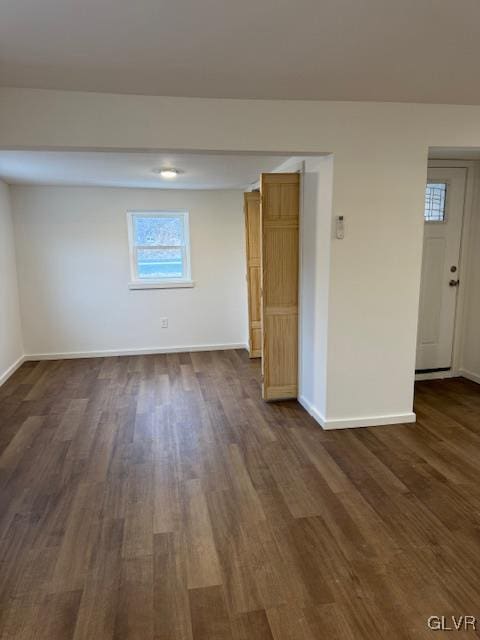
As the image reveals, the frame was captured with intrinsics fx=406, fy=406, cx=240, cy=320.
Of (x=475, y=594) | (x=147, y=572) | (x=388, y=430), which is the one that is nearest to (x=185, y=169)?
(x=388, y=430)

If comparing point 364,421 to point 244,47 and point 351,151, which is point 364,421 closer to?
point 351,151

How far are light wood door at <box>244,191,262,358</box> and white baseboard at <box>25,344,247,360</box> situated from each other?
2.07ft

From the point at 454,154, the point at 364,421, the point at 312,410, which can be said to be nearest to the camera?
the point at 364,421

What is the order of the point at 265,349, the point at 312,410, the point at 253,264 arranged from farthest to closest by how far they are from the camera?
the point at 253,264, the point at 265,349, the point at 312,410

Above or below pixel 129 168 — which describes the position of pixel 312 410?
below

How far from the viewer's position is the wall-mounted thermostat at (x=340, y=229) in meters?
2.92

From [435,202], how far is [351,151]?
1700mm

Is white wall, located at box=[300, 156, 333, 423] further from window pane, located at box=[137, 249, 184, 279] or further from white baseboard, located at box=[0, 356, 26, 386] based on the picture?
white baseboard, located at box=[0, 356, 26, 386]

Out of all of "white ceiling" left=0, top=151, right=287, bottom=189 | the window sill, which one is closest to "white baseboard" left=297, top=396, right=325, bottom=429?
"white ceiling" left=0, top=151, right=287, bottom=189

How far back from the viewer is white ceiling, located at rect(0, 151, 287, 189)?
11.1ft

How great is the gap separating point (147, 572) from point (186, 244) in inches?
170

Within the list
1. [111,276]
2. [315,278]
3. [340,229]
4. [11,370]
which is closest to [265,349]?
[315,278]

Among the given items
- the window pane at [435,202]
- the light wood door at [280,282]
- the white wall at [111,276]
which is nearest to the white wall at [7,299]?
the white wall at [111,276]

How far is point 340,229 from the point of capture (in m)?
2.93
